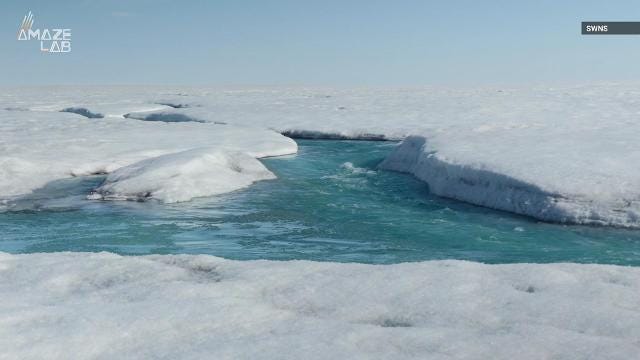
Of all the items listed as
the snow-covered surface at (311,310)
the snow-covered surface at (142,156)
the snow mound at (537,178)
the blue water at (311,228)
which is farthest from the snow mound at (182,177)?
the snow-covered surface at (311,310)

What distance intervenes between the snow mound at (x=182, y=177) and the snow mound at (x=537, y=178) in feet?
7.72

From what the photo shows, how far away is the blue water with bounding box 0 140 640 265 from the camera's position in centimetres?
538

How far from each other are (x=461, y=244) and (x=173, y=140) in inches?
287

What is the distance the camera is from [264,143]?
12.0 m

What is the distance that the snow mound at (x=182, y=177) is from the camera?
7727mm

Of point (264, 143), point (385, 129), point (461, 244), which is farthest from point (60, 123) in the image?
point (461, 244)

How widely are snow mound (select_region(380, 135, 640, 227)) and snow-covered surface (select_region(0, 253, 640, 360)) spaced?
2640 mm

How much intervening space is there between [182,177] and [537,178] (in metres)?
3.97

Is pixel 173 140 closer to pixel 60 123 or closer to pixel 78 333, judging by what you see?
pixel 60 123

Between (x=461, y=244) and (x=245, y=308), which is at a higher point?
(x=245, y=308)

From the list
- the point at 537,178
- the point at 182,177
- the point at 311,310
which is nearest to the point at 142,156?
the point at 182,177

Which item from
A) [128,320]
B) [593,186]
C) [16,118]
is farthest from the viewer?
[16,118]

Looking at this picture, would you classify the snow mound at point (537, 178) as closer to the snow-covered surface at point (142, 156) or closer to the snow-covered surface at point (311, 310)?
the snow-covered surface at point (142, 156)

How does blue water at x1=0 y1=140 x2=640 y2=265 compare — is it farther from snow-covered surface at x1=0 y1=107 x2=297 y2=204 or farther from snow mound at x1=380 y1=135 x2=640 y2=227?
snow-covered surface at x1=0 y1=107 x2=297 y2=204
